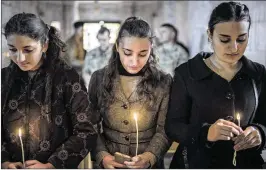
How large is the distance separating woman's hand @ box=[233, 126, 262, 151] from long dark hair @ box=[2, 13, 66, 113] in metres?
0.61

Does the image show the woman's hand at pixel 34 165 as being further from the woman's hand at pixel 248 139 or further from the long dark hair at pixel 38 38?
the woman's hand at pixel 248 139

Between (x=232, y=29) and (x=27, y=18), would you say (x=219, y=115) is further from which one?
(x=27, y=18)

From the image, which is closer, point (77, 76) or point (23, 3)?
point (77, 76)

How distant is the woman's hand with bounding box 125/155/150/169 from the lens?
1232mm

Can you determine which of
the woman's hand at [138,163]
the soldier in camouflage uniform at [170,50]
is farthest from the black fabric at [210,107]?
the soldier in camouflage uniform at [170,50]

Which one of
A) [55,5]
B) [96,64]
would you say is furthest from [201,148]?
[55,5]

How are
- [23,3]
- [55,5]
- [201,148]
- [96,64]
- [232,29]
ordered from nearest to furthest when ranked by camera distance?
[232,29], [201,148], [23,3], [96,64], [55,5]

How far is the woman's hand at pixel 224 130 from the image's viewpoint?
1126mm

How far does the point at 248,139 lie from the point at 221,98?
0.16m

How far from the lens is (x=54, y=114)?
1.25 meters

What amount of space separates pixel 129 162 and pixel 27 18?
56cm

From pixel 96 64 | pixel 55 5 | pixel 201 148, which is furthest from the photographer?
pixel 55 5

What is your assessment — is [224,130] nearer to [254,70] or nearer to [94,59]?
[254,70]

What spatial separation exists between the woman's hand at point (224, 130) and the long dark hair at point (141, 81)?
0.86ft
